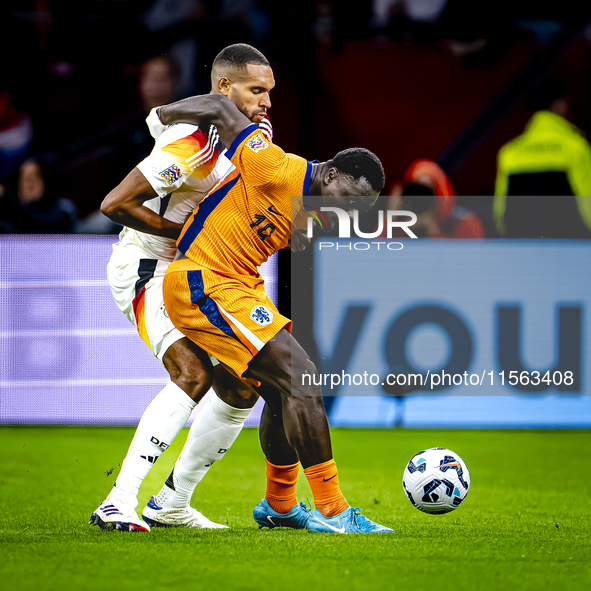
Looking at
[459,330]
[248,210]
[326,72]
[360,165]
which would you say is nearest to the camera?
[360,165]

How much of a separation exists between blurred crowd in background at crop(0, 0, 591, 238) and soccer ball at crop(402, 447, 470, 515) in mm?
4906

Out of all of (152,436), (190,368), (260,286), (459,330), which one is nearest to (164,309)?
(190,368)

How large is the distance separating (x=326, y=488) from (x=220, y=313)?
0.82 metres

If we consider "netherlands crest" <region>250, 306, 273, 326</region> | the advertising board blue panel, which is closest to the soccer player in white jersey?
"netherlands crest" <region>250, 306, 273, 326</region>

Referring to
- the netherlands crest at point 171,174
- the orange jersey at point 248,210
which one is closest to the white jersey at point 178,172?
the netherlands crest at point 171,174

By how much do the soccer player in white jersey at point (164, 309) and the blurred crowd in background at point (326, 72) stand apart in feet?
13.9

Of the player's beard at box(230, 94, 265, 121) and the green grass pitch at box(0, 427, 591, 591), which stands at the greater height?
the player's beard at box(230, 94, 265, 121)

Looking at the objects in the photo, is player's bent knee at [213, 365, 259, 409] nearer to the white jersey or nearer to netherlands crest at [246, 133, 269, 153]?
the white jersey

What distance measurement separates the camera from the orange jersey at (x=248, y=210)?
11.6ft

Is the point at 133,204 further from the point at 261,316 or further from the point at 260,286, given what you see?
the point at 261,316

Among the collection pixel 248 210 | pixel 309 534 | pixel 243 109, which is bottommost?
pixel 309 534

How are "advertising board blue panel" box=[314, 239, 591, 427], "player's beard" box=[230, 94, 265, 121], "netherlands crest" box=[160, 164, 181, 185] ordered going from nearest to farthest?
"netherlands crest" box=[160, 164, 181, 185]
"player's beard" box=[230, 94, 265, 121]
"advertising board blue panel" box=[314, 239, 591, 427]

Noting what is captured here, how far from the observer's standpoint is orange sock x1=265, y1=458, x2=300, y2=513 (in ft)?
12.2

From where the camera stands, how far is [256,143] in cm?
355
